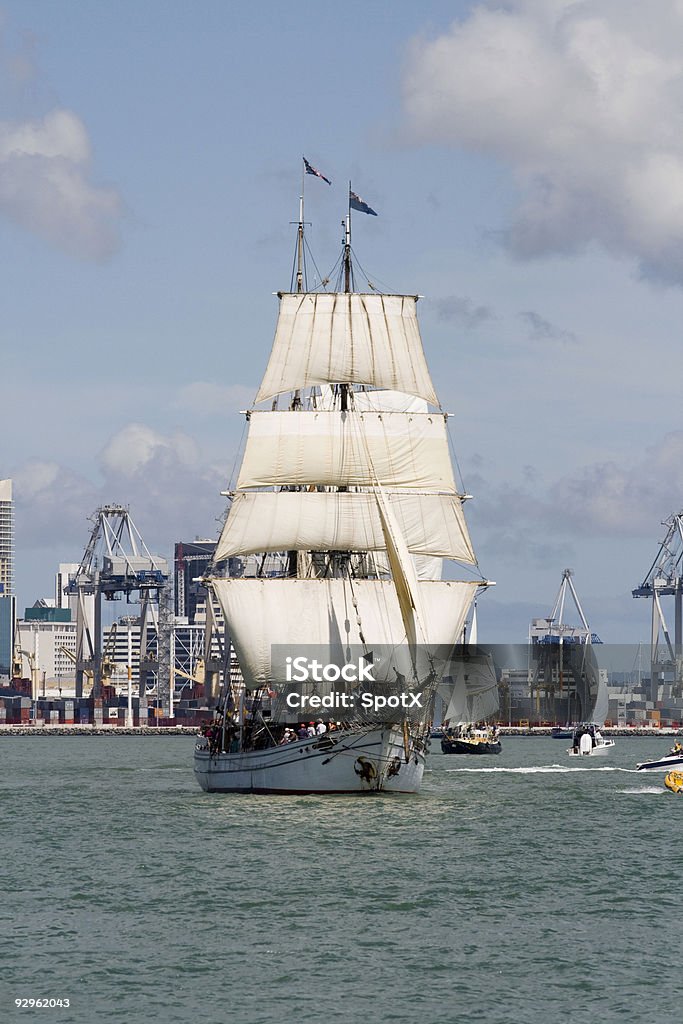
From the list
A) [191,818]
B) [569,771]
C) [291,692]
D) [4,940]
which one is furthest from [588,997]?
[569,771]

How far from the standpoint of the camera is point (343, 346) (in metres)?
92.6

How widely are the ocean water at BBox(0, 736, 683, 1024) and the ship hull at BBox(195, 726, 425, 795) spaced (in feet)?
4.37

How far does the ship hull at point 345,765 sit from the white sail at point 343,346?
24429 millimetres

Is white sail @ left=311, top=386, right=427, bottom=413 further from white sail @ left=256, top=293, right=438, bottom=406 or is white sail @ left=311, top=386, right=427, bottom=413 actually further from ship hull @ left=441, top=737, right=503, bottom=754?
ship hull @ left=441, top=737, right=503, bottom=754

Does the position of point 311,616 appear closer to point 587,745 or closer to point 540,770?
point 540,770

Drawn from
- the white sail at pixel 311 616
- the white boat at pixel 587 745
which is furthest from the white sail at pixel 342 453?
the white boat at pixel 587 745

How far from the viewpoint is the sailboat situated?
82125 mm

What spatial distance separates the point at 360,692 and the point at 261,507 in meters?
15.9

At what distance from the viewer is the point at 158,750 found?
171875 mm

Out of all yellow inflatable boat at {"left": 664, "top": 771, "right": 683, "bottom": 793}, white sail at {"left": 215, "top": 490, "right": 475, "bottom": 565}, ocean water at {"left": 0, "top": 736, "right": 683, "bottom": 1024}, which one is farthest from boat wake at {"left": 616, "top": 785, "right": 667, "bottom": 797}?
white sail at {"left": 215, "top": 490, "right": 475, "bottom": 565}

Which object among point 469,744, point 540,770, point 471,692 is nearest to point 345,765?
point 540,770

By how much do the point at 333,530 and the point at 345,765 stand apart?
1945 centimetres

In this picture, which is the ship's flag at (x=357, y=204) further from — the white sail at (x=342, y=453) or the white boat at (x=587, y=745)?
the white boat at (x=587, y=745)

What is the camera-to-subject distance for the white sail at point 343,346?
92.4 meters
